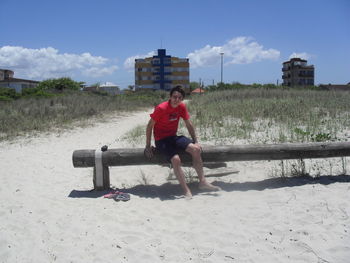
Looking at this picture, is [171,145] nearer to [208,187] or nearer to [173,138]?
[173,138]

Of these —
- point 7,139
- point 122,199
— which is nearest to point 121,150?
point 122,199

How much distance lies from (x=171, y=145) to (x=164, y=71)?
7307 centimetres

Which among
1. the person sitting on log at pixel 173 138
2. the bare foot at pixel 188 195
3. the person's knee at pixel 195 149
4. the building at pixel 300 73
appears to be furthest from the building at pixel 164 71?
the bare foot at pixel 188 195

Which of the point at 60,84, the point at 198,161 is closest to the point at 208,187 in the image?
the point at 198,161

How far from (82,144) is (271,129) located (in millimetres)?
5202

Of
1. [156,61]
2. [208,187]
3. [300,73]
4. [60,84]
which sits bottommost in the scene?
[208,187]

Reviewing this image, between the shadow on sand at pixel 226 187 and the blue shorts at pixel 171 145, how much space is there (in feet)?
1.85

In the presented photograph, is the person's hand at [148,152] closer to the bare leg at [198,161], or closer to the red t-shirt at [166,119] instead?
the red t-shirt at [166,119]

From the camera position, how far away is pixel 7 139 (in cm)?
895

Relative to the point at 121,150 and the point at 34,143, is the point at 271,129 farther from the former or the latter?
the point at 34,143

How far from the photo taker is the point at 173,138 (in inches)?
182

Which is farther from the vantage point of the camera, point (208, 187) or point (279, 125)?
Result: point (279, 125)

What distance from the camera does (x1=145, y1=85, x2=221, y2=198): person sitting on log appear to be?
14.6ft

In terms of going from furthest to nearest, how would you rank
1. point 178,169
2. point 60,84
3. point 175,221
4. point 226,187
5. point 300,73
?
point 300,73, point 60,84, point 226,187, point 178,169, point 175,221
